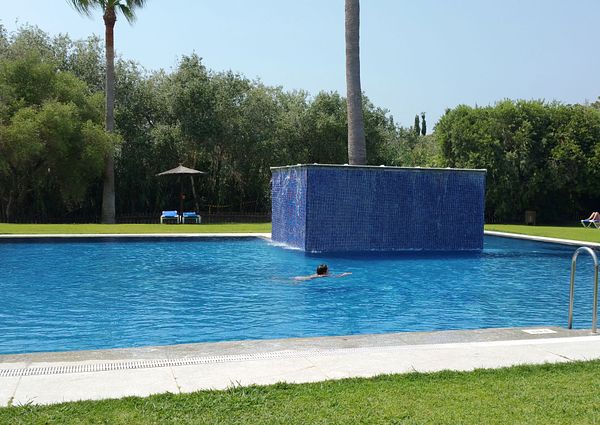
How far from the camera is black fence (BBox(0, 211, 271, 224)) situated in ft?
88.6

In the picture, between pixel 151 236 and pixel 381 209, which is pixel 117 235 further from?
pixel 381 209

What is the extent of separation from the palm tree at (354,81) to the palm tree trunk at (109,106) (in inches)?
448

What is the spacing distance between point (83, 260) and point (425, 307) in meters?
8.44

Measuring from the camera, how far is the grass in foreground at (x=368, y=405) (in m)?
3.76

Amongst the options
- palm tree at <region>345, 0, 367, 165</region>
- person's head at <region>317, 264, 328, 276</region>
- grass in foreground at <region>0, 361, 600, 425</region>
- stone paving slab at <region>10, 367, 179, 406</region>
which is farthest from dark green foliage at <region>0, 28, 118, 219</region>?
grass in foreground at <region>0, 361, 600, 425</region>

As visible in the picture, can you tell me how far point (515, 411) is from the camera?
13.0ft

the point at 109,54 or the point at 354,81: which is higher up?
the point at 109,54

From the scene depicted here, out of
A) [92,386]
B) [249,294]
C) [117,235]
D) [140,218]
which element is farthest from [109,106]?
[92,386]

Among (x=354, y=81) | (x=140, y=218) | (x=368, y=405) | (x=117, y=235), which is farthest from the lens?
(x=140, y=218)

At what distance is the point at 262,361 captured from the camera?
5.26 metres

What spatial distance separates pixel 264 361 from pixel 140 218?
2468 cm

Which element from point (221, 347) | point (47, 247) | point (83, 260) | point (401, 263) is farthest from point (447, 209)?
point (221, 347)

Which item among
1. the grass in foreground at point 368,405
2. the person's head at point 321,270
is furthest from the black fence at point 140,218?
the grass in foreground at point 368,405

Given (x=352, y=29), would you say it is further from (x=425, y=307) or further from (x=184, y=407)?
(x=184, y=407)
